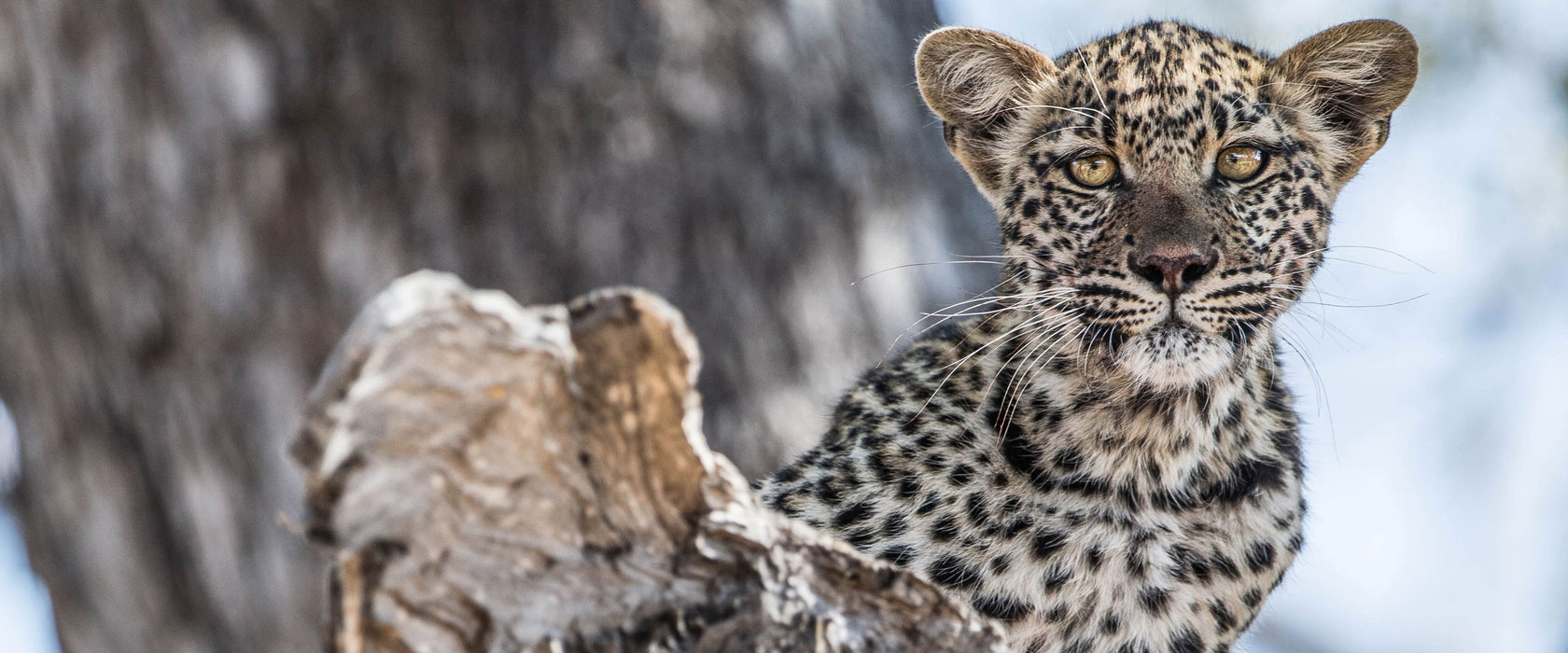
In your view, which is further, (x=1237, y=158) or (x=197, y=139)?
(x=1237, y=158)

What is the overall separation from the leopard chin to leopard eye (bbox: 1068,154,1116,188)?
554 mm

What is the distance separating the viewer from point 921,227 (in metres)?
5.39

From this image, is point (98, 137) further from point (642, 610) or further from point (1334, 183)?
point (1334, 183)

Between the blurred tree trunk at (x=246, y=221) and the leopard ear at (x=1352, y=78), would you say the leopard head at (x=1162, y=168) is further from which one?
the blurred tree trunk at (x=246, y=221)

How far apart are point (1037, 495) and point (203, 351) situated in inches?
92.5

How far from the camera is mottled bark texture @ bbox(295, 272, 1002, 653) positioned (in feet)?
6.45

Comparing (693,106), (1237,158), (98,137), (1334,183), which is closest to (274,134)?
(98,137)

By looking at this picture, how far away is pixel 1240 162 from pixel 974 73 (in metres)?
0.96

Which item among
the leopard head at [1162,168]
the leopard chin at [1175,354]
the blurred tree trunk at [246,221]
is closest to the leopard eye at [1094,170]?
the leopard head at [1162,168]

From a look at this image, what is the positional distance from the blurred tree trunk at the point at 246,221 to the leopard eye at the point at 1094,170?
1.19m

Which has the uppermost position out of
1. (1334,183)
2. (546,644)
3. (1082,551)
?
(1334,183)

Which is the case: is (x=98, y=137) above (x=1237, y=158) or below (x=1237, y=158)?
above

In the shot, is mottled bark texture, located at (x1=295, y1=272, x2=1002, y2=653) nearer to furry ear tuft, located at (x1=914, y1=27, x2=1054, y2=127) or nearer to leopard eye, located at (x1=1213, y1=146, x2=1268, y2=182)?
leopard eye, located at (x1=1213, y1=146, x2=1268, y2=182)

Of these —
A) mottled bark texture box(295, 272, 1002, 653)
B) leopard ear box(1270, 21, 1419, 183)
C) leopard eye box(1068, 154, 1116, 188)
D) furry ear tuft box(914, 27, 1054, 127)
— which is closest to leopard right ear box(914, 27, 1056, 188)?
furry ear tuft box(914, 27, 1054, 127)
